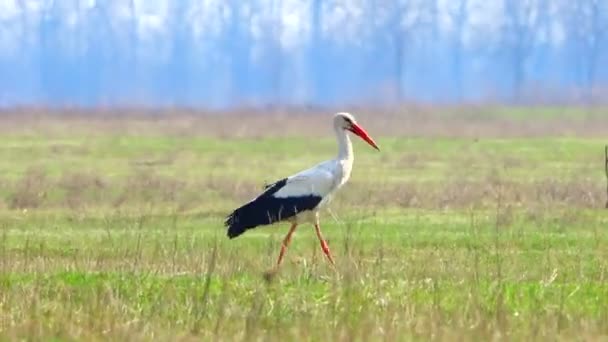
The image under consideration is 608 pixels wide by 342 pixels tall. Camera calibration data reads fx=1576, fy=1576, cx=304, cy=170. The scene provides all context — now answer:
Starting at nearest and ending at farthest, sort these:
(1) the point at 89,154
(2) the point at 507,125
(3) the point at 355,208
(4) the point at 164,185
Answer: (3) the point at 355,208 → (4) the point at 164,185 → (1) the point at 89,154 → (2) the point at 507,125

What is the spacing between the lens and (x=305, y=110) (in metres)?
69.7

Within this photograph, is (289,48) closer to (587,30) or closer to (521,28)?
(521,28)

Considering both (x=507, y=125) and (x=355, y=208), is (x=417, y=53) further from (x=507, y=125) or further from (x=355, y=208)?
(x=355, y=208)

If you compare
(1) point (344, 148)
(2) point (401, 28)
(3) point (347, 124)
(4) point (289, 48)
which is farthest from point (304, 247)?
(4) point (289, 48)

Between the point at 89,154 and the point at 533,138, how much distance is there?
13.9 metres

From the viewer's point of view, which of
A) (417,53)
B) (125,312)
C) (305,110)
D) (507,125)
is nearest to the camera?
(125,312)

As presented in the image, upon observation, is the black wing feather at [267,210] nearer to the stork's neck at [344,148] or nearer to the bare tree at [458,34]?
the stork's neck at [344,148]

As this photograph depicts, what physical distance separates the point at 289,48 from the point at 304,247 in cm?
8654

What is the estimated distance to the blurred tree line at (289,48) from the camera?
9719cm

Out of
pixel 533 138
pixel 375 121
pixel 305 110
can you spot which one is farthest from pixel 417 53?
pixel 533 138

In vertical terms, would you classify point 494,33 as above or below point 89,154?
above

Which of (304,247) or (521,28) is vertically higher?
(521,28)

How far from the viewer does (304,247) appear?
17359 mm

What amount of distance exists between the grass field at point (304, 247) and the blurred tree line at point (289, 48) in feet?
189
